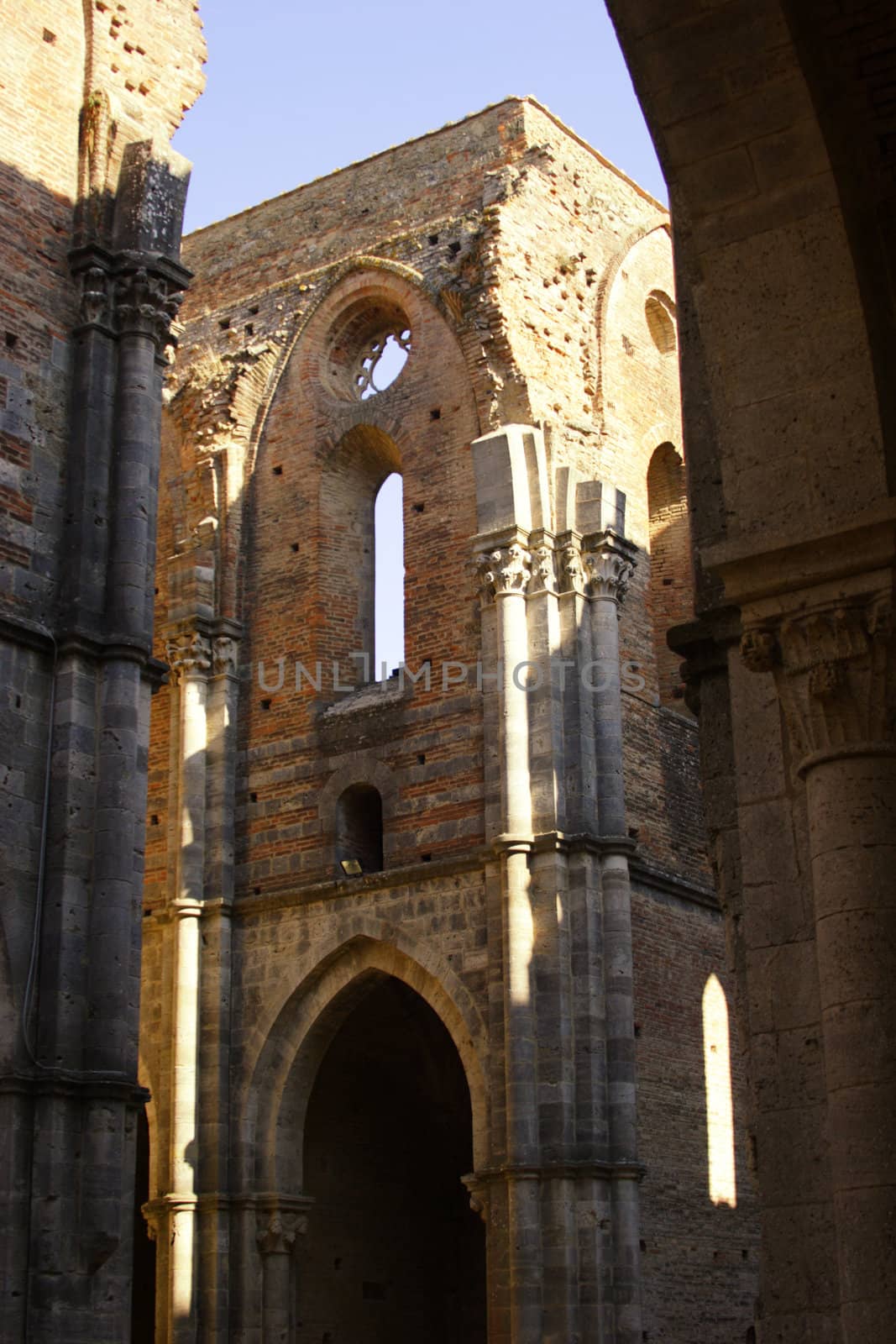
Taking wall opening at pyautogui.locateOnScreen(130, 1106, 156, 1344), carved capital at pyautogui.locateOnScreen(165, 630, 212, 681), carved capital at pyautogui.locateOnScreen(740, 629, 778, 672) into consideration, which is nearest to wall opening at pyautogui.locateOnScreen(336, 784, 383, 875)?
carved capital at pyautogui.locateOnScreen(165, 630, 212, 681)

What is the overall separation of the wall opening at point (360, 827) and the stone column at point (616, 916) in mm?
2475

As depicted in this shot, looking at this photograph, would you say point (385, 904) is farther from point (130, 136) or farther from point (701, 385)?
point (701, 385)

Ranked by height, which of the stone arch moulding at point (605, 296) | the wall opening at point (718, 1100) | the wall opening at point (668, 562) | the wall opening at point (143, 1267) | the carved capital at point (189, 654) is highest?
the stone arch moulding at point (605, 296)

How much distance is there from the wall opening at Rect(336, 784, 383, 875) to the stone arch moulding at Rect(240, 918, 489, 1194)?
0.87 meters

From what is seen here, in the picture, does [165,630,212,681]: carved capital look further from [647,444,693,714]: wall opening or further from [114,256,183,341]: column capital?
[114,256,183,341]: column capital

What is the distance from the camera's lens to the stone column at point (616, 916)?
1515cm

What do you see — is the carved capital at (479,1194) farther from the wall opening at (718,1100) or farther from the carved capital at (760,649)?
the carved capital at (760,649)

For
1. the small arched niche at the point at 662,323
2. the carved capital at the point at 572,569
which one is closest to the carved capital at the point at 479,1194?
the carved capital at the point at 572,569

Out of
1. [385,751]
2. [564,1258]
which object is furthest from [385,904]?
[564,1258]

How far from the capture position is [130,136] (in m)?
12.7

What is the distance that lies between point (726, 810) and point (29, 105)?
7768 mm

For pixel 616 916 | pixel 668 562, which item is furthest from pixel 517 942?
pixel 668 562

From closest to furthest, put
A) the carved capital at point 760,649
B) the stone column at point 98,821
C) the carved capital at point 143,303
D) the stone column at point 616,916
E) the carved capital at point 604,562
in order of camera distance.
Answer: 1. the carved capital at point 760,649
2. the stone column at point 98,821
3. the carved capital at point 143,303
4. the stone column at point 616,916
5. the carved capital at point 604,562

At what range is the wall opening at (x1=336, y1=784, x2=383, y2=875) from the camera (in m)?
17.8
